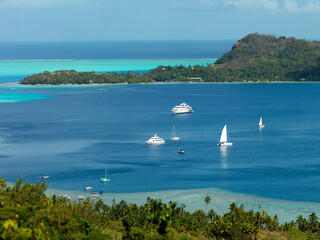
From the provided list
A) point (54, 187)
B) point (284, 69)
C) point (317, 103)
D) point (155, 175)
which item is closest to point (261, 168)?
point (155, 175)

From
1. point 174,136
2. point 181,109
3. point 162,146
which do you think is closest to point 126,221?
point 162,146

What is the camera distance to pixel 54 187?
2450 inches

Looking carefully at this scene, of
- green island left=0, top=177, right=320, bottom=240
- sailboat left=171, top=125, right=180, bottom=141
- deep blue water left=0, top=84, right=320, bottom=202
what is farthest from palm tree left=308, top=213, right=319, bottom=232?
sailboat left=171, top=125, right=180, bottom=141

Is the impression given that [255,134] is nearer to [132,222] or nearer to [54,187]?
[54,187]

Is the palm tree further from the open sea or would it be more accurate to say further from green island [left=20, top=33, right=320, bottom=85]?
green island [left=20, top=33, right=320, bottom=85]

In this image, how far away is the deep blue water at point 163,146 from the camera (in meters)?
64.5

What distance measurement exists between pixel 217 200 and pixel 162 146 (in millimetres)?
24630

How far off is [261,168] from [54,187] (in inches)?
943

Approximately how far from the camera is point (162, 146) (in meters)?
81.3

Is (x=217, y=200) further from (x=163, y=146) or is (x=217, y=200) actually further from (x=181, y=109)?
(x=181, y=109)

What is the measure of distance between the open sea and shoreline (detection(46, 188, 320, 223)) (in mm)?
1184

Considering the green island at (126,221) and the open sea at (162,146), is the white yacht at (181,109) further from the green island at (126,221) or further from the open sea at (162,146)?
the green island at (126,221)

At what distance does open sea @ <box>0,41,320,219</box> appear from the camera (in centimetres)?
6425

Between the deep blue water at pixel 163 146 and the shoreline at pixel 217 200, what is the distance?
1610 mm
